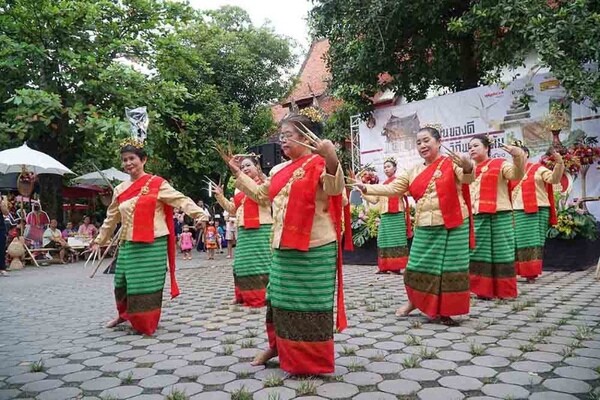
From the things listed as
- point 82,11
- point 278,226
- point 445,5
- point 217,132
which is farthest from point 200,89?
point 278,226

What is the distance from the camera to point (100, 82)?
13.0 metres

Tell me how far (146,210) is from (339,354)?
2161 millimetres

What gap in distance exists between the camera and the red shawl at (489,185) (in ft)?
18.8

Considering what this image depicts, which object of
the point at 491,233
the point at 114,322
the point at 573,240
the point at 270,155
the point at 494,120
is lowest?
the point at 114,322

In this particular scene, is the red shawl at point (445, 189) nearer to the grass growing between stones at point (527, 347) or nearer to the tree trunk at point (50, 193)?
the grass growing between stones at point (527, 347)

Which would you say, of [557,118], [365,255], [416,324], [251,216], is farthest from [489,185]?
[365,255]

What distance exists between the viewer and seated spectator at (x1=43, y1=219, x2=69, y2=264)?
45.4 ft

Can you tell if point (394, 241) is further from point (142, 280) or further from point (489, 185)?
point (142, 280)

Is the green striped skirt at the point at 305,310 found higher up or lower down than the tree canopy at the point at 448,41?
A: lower down

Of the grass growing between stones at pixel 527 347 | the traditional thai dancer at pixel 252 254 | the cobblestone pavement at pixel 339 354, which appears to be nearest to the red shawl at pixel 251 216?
the traditional thai dancer at pixel 252 254

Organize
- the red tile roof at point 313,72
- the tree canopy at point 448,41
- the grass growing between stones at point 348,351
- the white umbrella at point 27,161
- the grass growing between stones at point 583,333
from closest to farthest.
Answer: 1. the grass growing between stones at point 348,351
2. the grass growing between stones at point 583,333
3. the tree canopy at point 448,41
4. the white umbrella at point 27,161
5. the red tile roof at point 313,72

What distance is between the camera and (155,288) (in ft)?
15.1

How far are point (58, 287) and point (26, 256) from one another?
569 centimetres

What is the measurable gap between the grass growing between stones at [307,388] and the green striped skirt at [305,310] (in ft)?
0.33
